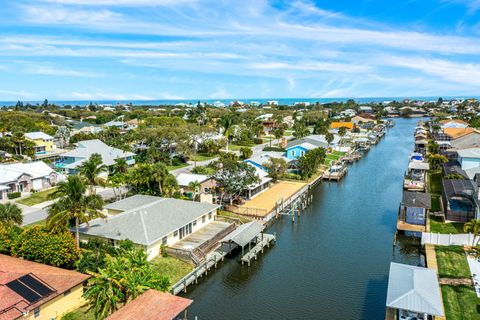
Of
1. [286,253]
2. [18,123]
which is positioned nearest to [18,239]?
[286,253]

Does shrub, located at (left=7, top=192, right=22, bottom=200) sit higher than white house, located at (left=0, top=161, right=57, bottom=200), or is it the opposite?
white house, located at (left=0, top=161, right=57, bottom=200)

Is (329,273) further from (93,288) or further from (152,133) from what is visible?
(152,133)

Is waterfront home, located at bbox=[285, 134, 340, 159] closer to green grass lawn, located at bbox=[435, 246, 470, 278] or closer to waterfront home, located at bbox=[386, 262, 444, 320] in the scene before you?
green grass lawn, located at bbox=[435, 246, 470, 278]

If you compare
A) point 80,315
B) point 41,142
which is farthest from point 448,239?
point 41,142

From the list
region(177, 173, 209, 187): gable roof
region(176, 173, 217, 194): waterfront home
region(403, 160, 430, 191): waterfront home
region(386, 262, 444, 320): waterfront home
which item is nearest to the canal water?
region(386, 262, 444, 320): waterfront home

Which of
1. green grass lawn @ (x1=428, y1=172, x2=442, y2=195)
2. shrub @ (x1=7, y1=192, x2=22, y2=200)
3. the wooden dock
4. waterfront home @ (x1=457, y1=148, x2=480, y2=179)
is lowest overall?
the wooden dock
